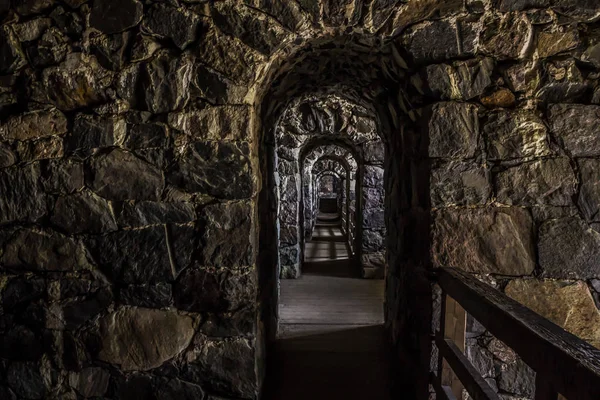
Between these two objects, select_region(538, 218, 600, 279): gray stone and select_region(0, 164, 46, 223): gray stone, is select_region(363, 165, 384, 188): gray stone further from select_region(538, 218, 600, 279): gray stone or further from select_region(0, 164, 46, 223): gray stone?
select_region(0, 164, 46, 223): gray stone

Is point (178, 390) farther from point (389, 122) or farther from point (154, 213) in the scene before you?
point (389, 122)

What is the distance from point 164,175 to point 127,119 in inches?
13.5

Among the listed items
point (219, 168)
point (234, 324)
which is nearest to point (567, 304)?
point (234, 324)

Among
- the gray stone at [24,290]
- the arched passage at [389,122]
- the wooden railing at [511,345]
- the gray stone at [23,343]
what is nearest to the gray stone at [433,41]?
the arched passage at [389,122]

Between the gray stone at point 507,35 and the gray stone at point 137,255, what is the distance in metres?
1.86

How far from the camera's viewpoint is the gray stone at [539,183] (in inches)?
74.8

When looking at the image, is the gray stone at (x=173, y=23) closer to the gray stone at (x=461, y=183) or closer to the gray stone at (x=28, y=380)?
the gray stone at (x=461, y=183)

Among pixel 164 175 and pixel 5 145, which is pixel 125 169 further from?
pixel 5 145

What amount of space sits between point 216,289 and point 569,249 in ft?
5.71

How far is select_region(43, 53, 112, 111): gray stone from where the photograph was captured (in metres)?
2.03

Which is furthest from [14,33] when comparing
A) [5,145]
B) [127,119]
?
[127,119]

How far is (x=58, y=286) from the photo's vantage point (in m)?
2.11

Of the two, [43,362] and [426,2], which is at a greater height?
[426,2]

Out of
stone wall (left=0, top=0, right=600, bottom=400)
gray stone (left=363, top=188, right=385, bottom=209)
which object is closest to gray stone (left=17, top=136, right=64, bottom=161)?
stone wall (left=0, top=0, right=600, bottom=400)
